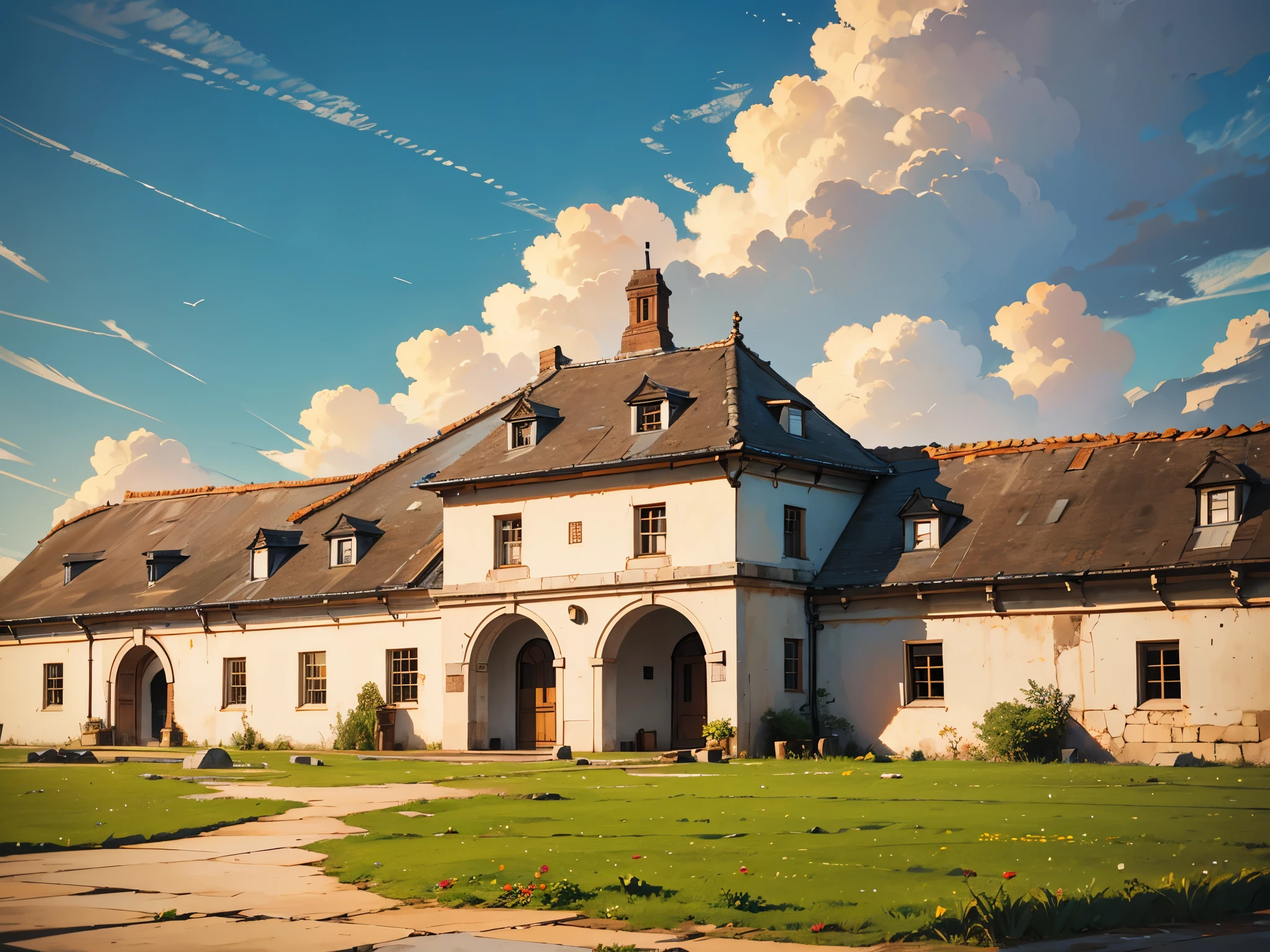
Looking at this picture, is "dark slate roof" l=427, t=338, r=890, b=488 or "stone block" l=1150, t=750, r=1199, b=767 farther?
"dark slate roof" l=427, t=338, r=890, b=488

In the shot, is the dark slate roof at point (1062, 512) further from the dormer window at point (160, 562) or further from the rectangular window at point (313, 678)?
the dormer window at point (160, 562)

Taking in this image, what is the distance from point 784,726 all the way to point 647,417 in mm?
8175

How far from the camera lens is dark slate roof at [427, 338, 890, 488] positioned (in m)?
30.1

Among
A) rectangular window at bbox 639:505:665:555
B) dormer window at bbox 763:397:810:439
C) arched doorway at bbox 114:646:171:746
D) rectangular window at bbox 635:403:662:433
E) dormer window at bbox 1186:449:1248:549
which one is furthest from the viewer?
arched doorway at bbox 114:646:171:746

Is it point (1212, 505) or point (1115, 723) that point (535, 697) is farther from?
point (1212, 505)

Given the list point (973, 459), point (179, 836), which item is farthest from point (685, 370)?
point (179, 836)

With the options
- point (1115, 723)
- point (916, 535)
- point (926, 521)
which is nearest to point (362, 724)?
point (916, 535)

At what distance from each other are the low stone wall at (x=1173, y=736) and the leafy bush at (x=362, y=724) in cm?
1749

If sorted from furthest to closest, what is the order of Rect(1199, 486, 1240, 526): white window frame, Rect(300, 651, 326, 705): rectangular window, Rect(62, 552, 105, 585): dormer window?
Rect(62, 552, 105, 585): dormer window → Rect(300, 651, 326, 705): rectangular window → Rect(1199, 486, 1240, 526): white window frame

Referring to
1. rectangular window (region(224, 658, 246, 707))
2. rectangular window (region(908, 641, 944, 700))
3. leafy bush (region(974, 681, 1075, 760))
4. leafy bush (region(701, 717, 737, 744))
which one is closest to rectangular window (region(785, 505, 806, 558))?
rectangular window (region(908, 641, 944, 700))

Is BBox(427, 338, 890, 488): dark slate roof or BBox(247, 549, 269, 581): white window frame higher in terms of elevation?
BBox(427, 338, 890, 488): dark slate roof

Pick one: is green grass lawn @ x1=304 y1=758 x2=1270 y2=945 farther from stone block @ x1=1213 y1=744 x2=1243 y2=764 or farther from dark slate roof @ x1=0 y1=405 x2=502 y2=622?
dark slate roof @ x1=0 y1=405 x2=502 y2=622

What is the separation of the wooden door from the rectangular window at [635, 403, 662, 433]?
6193 millimetres

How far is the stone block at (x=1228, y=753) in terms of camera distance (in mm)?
24250
